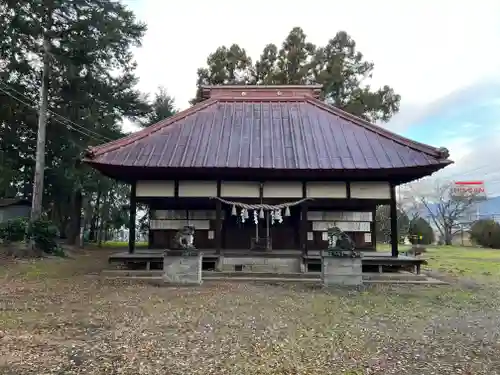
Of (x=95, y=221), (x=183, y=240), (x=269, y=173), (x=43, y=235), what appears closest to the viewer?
(x=183, y=240)

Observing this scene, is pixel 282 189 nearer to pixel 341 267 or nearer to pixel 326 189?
pixel 326 189

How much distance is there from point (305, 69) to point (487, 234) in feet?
63.9

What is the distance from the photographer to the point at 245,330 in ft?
18.1

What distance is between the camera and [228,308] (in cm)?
690

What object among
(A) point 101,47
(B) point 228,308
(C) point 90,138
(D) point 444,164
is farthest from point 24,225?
(D) point 444,164

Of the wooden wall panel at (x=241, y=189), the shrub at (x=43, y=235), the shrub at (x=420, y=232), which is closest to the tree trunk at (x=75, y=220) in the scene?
the shrub at (x=43, y=235)

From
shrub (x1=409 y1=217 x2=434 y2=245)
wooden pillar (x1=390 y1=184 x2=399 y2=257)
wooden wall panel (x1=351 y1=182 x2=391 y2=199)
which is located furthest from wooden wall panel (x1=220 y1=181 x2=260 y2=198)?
shrub (x1=409 y1=217 x2=434 y2=245)

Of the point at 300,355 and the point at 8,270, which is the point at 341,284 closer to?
the point at 300,355

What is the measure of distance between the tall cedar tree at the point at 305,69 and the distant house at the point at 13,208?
1302cm

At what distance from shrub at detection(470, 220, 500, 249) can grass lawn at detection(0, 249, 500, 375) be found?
922 inches

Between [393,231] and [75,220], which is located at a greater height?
[75,220]

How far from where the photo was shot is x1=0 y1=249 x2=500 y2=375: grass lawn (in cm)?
415

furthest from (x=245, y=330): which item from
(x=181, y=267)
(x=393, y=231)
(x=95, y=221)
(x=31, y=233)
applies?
(x=95, y=221)

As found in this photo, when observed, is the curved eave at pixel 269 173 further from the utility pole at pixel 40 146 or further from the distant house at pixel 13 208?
the distant house at pixel 13 208
